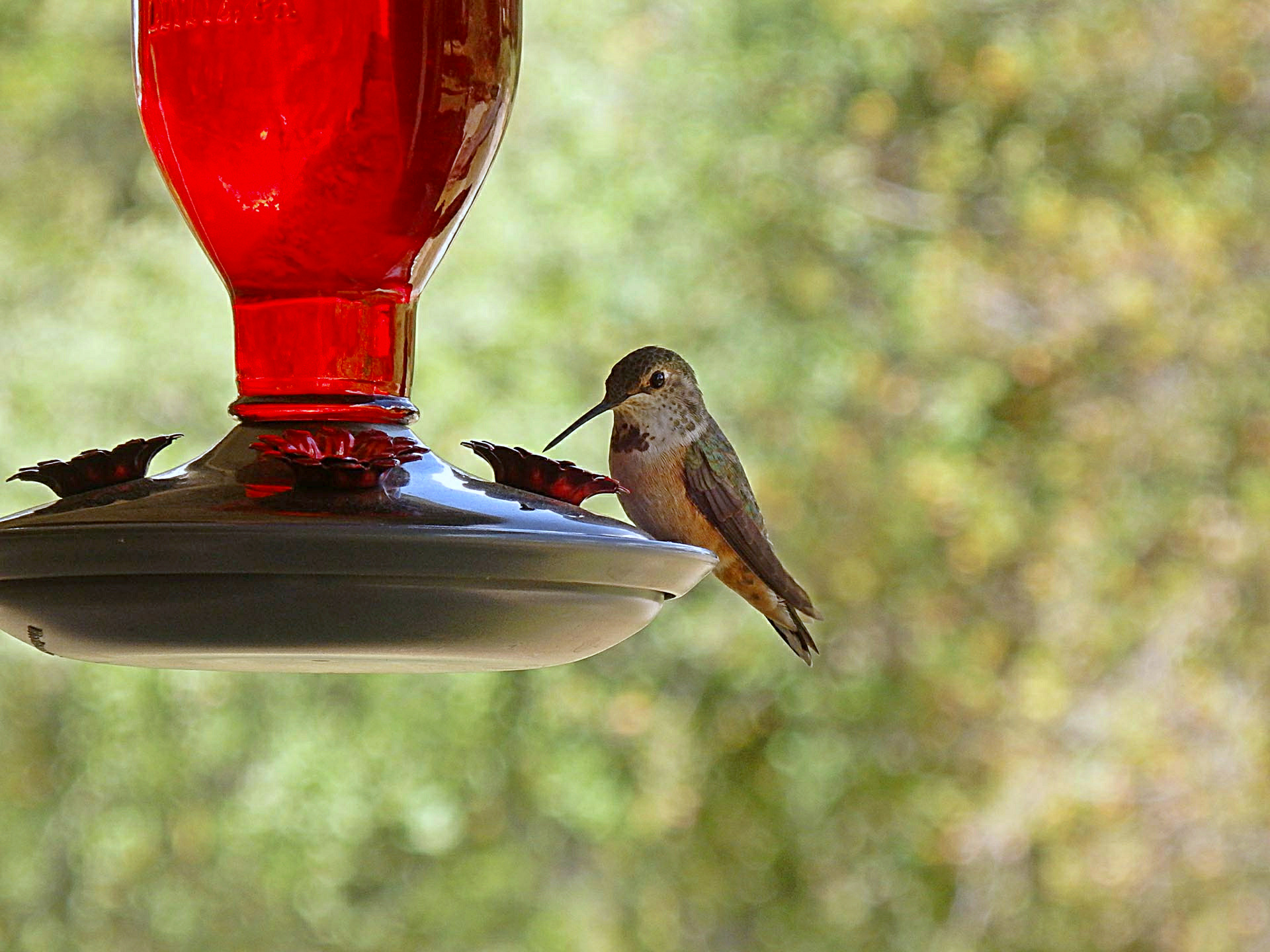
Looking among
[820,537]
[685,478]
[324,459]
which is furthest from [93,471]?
[820,537]

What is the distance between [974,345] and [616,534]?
474cm

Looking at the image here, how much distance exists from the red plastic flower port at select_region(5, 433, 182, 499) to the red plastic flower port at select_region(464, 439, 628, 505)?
0.17m

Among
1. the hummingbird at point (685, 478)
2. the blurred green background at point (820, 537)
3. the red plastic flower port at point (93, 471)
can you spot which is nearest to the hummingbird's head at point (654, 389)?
the hummingbird at point (685, 478)

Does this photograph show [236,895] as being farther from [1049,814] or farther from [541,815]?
[1049,814]

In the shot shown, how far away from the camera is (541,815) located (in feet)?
17.6

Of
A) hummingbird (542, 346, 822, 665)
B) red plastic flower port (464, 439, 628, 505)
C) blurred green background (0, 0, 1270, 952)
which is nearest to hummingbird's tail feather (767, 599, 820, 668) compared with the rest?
hummingbird (542, 346, 822, 665)

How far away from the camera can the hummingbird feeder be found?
0.75 m

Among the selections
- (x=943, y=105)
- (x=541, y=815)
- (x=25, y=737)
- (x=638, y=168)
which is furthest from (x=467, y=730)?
(x=943, y=105)

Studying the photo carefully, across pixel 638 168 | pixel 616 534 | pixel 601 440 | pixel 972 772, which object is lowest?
pixel 972 772

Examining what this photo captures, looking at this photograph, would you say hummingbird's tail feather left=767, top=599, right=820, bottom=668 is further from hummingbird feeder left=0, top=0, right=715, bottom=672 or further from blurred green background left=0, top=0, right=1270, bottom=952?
blurred green background left=0, top=0, right=1270, bottom=952

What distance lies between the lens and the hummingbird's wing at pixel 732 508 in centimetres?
131

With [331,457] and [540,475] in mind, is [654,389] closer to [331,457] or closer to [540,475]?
[540,475]

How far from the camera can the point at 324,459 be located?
31.8 inches

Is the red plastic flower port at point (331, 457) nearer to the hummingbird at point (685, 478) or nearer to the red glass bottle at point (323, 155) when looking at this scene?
the red glass bottle at point (323, 155)
